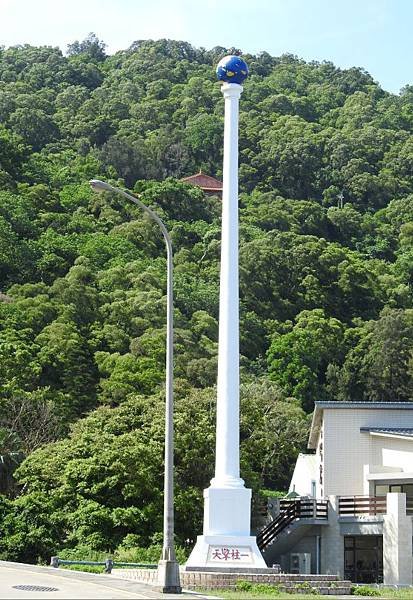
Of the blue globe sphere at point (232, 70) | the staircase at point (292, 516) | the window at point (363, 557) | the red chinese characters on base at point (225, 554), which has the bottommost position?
the red chinese characters on base at point (225, 554)

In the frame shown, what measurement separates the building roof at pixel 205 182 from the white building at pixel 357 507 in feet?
246

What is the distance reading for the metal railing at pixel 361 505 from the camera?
36.4 meters

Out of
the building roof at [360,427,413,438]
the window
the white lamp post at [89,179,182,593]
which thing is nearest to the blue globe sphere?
the white lamp post at [89,179,182,593]

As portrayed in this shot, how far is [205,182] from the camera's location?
11650 centimetres

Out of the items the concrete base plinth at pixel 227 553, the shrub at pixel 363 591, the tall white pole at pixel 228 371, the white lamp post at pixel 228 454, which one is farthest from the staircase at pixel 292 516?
the shrub at pixel 363 591

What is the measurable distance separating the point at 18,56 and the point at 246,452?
110 metres

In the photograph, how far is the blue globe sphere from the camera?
106 ft

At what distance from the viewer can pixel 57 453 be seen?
42.1 metres

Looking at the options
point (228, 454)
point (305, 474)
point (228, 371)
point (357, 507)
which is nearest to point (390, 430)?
point (357, 507)

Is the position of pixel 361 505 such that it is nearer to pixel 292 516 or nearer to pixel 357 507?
pixel 357 507

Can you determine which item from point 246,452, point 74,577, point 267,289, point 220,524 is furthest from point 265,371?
point 74,577

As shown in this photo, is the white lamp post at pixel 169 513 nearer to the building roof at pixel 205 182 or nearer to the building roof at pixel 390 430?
the building roof at pixel 390 430

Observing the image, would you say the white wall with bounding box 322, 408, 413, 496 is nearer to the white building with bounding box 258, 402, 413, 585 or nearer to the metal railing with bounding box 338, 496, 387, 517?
the white building with bounding box 258, 402, 413, 585

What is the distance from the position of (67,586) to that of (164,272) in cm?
6060
